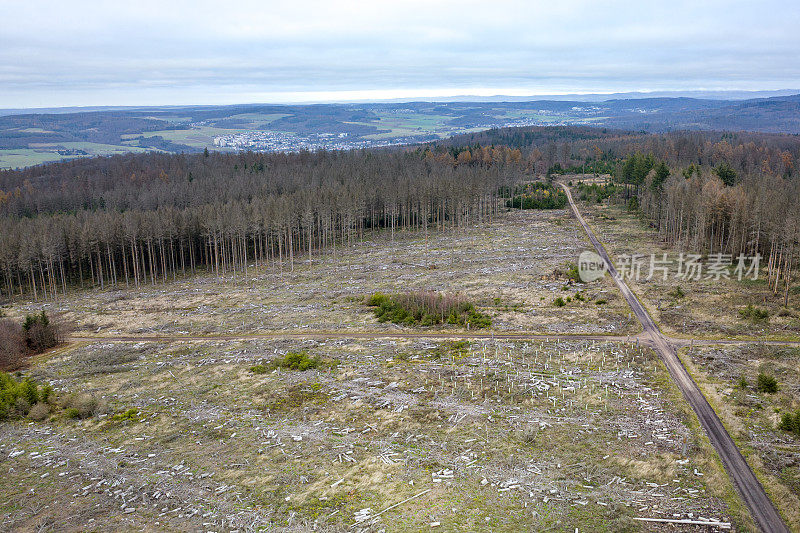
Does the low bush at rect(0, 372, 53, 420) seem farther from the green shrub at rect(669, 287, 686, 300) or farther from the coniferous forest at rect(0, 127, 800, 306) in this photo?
the green shrub at rect(669, 287, 686, 300)

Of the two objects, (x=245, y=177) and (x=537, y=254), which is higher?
(x=245, y=177)

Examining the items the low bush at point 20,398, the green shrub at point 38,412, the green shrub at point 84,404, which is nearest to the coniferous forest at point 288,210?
the low bush at point 20,398

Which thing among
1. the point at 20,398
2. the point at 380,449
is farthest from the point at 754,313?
the point at 20,398

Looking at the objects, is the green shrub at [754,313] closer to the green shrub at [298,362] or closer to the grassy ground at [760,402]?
the grassy ground at [760,402]

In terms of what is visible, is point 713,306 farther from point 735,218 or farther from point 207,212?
point 207,212

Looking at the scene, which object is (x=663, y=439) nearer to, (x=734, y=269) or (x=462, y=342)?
(x=462, y=342)

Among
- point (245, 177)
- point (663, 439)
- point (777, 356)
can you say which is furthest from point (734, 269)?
point (245, 177)
